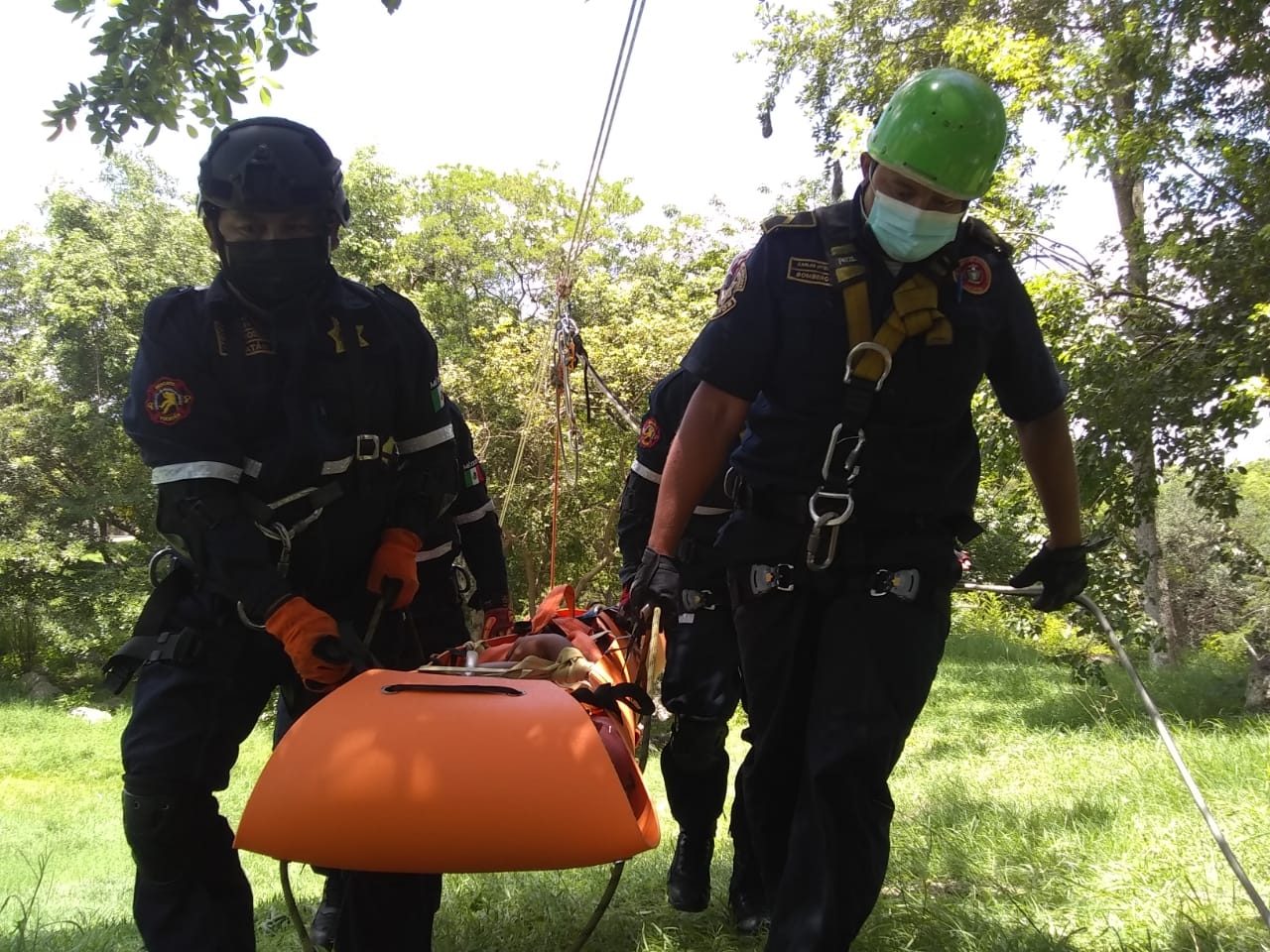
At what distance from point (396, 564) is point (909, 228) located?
1.59 m

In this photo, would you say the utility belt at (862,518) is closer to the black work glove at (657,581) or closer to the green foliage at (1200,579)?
the black work glove at (657,581)

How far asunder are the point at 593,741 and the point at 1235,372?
18.5ft

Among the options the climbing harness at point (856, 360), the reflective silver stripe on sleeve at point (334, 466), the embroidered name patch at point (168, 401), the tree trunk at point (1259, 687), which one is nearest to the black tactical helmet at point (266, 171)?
the embroidered name patch at point (168, 401)

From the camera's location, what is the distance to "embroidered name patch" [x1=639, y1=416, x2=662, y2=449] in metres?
3.70

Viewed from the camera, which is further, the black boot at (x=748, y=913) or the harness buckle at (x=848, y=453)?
the black boot at (x=748, y=913)

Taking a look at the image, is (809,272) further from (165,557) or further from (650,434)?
(165,557)

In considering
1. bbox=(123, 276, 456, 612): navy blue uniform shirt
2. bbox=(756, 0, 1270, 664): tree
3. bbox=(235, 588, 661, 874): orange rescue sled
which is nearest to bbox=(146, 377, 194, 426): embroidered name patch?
bbox=(123, 276, 456, 612): navy blue uniform shirt

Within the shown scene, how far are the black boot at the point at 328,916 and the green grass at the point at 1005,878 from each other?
0.10 m

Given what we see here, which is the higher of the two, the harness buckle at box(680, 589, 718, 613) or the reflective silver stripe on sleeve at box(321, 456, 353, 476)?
the reflective silver stripe on sleeve at box(321, 456, 353, 476)

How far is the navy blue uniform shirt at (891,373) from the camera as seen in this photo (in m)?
2.22

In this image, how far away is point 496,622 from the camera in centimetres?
360

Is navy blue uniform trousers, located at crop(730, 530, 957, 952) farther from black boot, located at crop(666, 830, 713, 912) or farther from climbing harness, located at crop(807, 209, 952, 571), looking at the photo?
black boot, located at crop(666, 830, 713, 912)

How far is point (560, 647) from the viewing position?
2994mm

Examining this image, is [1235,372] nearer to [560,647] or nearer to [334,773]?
[560,647]
